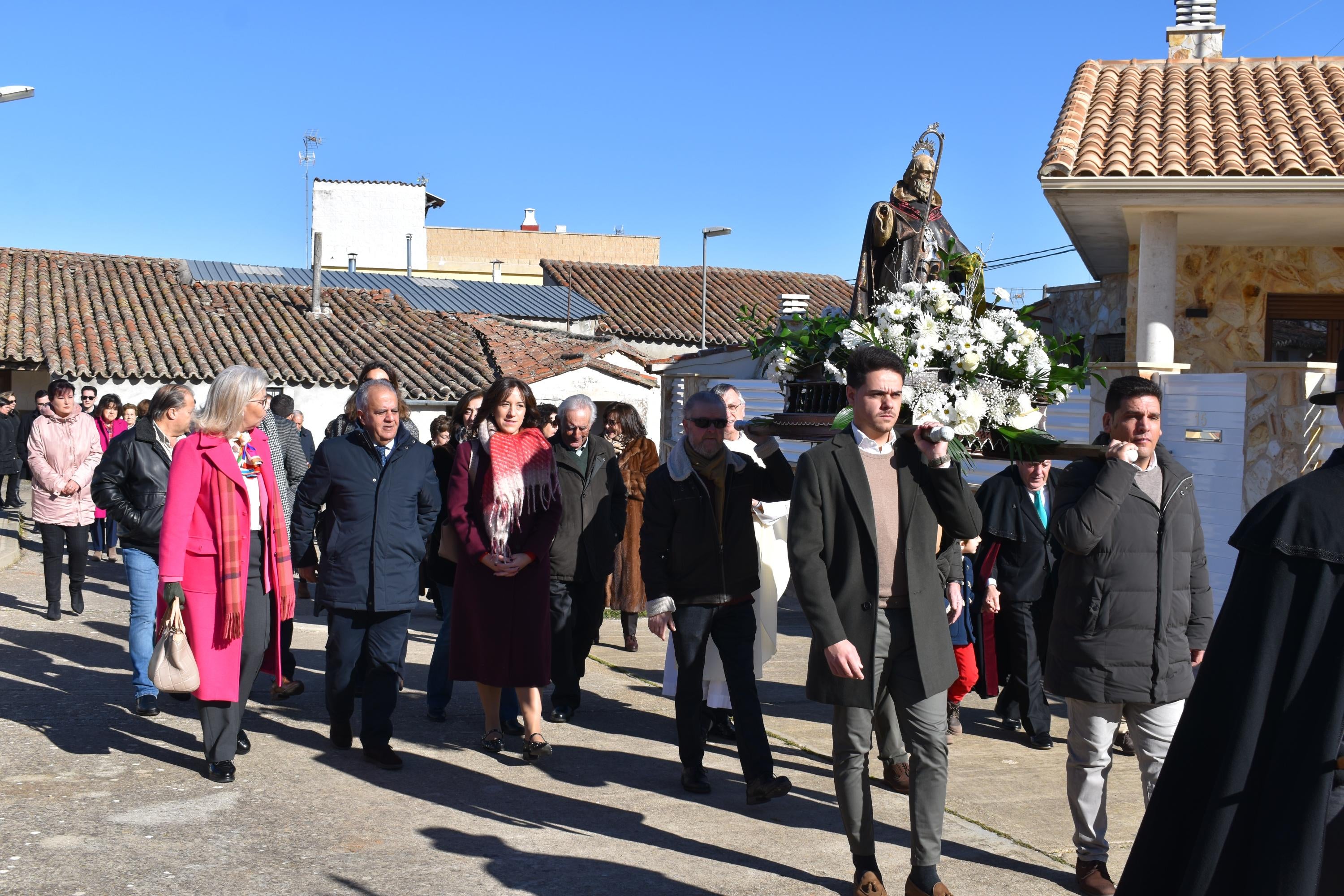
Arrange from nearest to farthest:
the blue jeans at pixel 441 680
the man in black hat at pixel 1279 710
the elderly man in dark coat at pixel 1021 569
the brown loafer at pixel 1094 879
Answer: the man in black hat at pixel 1279 710 < the brown loafer at pixel 1094 879 < the elderly man in dark coat at pixel 1021 569 < the blue jeans at pixel 441 680

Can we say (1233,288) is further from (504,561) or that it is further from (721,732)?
(504,561)

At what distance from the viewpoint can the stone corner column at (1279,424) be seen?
9023 mm

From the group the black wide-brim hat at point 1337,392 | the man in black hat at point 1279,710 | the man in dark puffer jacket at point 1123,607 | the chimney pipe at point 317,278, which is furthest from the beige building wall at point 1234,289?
the chimney pipe at point 317,278

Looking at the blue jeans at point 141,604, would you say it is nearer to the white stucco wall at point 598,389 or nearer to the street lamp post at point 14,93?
the street lamp post at point 14,93

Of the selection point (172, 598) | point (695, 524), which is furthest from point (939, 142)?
point (172, 598)

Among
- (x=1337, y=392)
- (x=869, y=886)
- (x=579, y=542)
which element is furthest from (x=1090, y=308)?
(x=1337, y=392)

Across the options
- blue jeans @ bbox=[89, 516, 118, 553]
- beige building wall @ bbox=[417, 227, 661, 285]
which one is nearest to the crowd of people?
blue jeans @ bbox=[89, 516, 118, 553]

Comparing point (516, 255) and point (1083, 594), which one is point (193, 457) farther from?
point (516, 255)

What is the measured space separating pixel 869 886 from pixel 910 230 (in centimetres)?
439

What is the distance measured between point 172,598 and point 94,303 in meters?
27.6

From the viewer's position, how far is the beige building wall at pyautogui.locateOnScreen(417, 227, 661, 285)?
177 ft

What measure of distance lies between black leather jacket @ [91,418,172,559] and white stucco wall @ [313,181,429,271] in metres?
41.9

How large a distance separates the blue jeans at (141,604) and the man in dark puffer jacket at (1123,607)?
17.1 ft

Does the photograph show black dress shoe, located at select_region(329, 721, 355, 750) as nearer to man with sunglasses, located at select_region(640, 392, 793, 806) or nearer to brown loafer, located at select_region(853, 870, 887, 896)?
man with sunglasses, located at select_region(640, 392, 793, 806)
